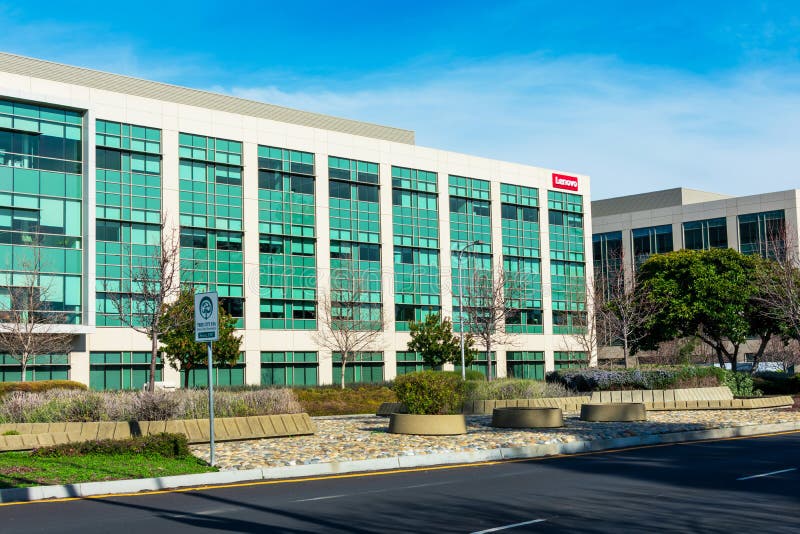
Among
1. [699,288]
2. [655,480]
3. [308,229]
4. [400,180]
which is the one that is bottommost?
[655,480]

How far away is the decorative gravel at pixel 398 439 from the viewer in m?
18.5

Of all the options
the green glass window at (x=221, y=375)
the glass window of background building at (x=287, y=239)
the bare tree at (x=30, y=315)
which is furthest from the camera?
the glass window of background building at (x=287, y=239)

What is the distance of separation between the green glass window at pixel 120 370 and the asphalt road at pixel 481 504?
36983 millimetres

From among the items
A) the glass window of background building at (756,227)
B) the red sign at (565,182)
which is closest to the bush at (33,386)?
the red sign at (565,182)

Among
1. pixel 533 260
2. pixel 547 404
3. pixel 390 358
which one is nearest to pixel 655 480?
pixel 547 404

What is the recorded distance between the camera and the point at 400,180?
66062mm

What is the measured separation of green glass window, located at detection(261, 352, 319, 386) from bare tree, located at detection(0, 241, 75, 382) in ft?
47.2

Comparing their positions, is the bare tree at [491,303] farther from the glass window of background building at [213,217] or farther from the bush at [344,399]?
the glass window of background building at [213,217]

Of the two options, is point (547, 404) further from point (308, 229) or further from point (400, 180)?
point (400, 180)

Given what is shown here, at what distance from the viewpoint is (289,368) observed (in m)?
58.8

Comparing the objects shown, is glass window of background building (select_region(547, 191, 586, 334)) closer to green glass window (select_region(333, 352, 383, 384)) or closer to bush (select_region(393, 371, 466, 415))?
green glass window (select_region(333, 352, 383, 384))

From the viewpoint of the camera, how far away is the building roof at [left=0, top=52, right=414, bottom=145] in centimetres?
5303

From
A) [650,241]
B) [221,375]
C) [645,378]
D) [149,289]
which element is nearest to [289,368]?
[221,375]

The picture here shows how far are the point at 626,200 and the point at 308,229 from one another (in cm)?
6033
